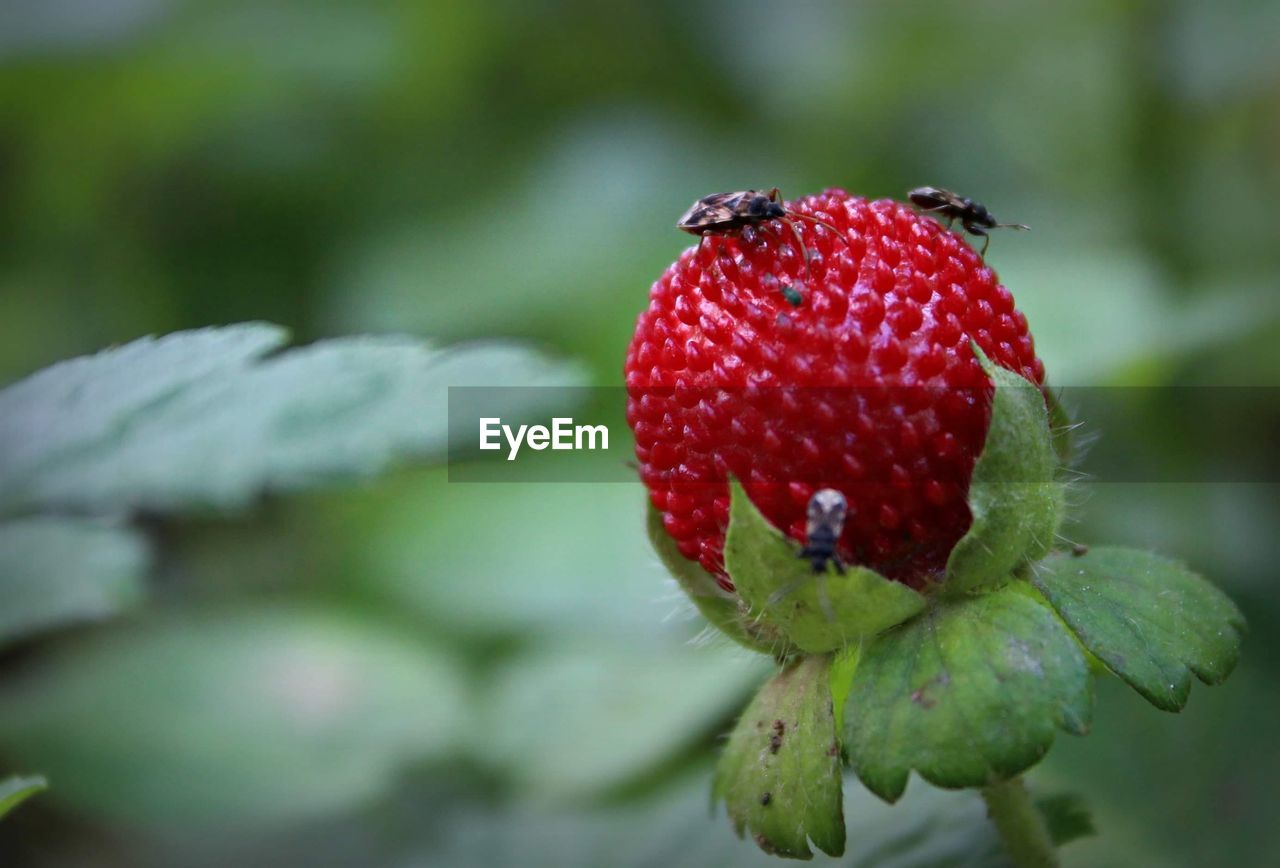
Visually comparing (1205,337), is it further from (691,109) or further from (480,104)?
(480,104)

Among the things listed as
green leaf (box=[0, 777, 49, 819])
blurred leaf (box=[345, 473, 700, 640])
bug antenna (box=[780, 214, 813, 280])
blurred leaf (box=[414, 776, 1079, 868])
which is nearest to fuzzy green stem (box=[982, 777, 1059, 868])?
blurred leaf (box=[414, 776, 1079, 868])

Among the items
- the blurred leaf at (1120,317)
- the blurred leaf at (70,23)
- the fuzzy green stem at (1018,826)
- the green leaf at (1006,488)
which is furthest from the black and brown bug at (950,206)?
the blurred leaf at (70,23)

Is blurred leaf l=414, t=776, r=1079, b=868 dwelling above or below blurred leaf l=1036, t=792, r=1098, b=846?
below

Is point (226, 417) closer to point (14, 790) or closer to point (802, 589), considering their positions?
point (14, 790)

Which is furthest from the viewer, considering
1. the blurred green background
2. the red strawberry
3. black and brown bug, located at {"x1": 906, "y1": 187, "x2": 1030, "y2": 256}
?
the blurred green background

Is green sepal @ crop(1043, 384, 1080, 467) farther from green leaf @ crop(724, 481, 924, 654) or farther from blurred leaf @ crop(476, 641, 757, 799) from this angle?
blurred leaf @ crop(476, 641, 757, 799)

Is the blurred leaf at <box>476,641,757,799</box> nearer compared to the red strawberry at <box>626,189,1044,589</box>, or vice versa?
the red strawberry at <box>626,189,1044,589</box>

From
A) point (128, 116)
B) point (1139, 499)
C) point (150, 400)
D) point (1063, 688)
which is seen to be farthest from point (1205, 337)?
point (128, 116)

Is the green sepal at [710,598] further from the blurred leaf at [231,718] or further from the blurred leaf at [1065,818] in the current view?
the blurred leaf at [231,718]
